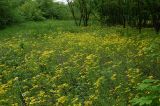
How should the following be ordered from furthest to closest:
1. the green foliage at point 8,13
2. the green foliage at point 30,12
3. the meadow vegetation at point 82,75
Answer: the green foliage at point 30,12, the green foliage at point 8,13, the meadow vegetation at point 82,75

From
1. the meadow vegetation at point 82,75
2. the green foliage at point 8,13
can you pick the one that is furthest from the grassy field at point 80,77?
the green foliage at point 8,13

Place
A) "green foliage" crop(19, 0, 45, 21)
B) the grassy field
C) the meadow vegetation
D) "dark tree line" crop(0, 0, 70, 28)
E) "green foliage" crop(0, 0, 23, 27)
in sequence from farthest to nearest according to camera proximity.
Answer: "green foliage" crop(19, 0, 45, 21) → "dark tree line" crop(0, 0, 70, 28) → "green foliage" crop(0, 0, 23, 27) → the grassy field → the meadow vegetation

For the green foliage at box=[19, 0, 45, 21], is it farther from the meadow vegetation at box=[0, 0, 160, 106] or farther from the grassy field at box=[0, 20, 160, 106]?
the grassy field at box=[0, 20, 160, 106]

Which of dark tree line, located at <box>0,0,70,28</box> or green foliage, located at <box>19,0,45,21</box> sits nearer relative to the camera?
dark tree line, located at <box>0,0,70,28</box>

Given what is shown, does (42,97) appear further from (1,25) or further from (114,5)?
(1,25)

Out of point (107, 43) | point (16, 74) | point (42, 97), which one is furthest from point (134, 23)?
point (42, 97)

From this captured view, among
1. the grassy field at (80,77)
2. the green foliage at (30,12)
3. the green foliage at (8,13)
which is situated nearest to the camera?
the grassy field at (80,77)

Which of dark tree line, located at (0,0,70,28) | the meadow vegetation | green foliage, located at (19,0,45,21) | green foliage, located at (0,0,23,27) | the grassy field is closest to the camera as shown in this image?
the meadow vegetation

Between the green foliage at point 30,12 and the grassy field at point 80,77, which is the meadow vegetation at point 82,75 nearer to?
the grassy field at point 80,77

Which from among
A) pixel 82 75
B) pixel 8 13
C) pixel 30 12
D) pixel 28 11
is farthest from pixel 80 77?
pixel 28 11

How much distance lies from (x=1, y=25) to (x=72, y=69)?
30072 millimetres

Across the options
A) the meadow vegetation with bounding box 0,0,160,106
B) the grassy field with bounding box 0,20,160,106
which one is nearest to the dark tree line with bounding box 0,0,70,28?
the meadow vegetation with bounding box 0,0,160,106

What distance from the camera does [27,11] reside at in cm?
5053

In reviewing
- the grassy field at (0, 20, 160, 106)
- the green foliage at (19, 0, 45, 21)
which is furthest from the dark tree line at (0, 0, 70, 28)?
the grassy field at (0, 20, 160, 106)
